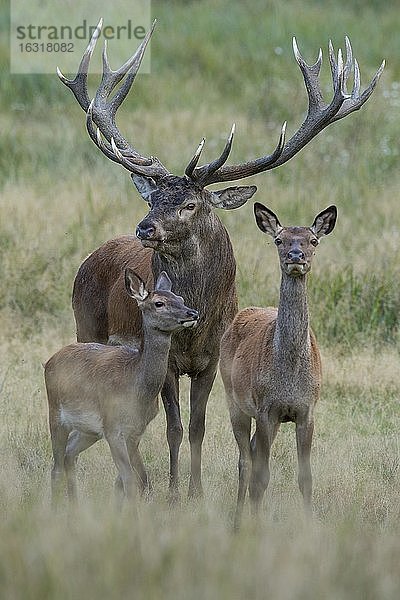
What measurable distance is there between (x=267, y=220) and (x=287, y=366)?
81 cm

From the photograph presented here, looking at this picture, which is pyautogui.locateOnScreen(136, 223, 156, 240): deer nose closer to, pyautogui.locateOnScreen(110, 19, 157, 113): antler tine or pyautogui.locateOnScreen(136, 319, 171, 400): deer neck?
pyautogui.locateOnScreen(136, 319, 171, 400): deer neck

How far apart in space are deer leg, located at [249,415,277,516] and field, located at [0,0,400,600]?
131 mm

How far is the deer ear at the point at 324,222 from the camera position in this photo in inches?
274

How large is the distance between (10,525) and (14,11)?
1791 cm

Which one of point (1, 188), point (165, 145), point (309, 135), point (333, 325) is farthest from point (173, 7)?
point (309, 135)

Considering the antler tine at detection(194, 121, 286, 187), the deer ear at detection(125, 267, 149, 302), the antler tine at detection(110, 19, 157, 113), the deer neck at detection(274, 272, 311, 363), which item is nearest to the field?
the deer neck at detection(274, 272, 311, 363)

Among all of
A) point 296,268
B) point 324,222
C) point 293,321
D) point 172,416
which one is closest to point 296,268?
point 296,268

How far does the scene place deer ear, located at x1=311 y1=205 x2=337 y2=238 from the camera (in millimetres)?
6949

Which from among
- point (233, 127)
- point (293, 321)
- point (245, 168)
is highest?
point (233, 127)

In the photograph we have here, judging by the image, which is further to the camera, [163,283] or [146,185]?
[146,185]

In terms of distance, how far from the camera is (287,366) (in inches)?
270

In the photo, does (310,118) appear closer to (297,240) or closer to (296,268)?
(297,240)

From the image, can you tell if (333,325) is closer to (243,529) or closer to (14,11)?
(243,529)

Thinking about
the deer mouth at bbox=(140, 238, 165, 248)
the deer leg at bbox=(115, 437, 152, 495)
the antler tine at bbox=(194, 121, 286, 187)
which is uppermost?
the antler tine at bbox=(194, 121, 286, 187)
